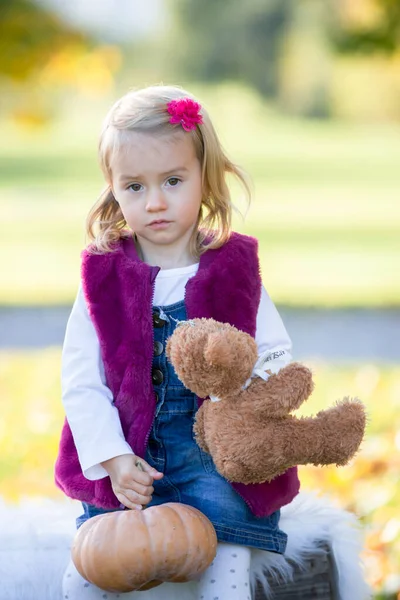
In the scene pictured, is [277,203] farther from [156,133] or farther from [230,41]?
[156,133]

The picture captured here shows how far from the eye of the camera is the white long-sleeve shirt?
8.13 feet

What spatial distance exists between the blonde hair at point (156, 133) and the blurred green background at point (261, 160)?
1.77 ft

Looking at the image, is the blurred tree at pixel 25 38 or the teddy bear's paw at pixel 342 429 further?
the blurred tree at pixel 25 38

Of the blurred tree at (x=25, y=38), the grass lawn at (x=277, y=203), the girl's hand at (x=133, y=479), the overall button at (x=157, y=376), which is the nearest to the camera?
the girl's hand at (x=133, y=479)

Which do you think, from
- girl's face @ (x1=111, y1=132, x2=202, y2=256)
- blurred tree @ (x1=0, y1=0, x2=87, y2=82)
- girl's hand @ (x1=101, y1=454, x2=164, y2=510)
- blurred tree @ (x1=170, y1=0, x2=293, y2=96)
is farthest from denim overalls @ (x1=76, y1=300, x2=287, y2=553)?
blurred tree @ (x1=170, y1=0, x2=293, y2=96)

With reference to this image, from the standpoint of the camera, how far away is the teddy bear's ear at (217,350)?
2.12 meters

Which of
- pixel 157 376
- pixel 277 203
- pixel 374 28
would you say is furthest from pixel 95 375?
pixel 277 203

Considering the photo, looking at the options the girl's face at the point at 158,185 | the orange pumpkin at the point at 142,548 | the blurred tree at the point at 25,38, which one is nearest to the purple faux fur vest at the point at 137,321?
the girl's face at the point at 158,185

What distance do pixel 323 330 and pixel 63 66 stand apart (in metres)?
3.80

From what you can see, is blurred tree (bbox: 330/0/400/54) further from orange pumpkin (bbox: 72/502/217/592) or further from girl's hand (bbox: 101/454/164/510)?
orange pumpkin (bbox: 72/502/217/592)

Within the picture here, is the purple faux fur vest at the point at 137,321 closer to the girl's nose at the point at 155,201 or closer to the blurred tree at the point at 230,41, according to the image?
the girl's nose at the point at 155,201

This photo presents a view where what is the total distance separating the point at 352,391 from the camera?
17.7 feet

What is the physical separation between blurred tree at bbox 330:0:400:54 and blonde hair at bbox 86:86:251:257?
511 centimetres

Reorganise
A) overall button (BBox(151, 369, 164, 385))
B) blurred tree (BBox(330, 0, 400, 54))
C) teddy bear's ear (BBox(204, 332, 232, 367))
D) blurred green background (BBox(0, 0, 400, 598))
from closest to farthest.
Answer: teddy bear's ear (BBox(204, 332, 232, 367)) < overall button (BBox(151, 369, 164, 385)) < blurred green background (BBox(0, 0, 400, 598)) < blurred tree (BBox(330, 0, 400, 54))
